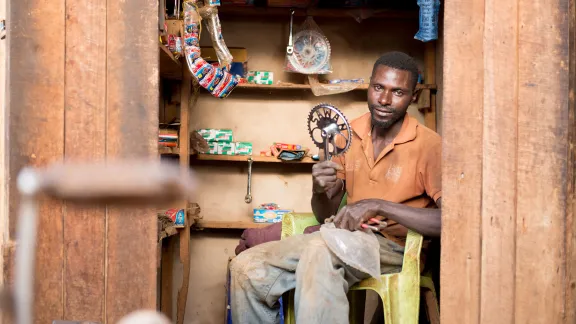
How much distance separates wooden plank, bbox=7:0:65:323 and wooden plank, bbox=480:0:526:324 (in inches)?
56.7

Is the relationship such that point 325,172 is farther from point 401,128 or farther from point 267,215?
point 267,215

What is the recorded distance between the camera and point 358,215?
114 inches

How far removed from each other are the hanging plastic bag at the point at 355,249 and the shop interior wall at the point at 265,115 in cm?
212

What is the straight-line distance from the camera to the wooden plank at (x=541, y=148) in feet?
7.41

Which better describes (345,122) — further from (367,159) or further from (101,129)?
(101,129)

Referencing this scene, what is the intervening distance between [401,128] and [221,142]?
1742mm

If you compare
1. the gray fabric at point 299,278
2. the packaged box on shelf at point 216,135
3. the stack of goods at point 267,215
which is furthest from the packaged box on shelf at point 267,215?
the gray fabric at point 299,278

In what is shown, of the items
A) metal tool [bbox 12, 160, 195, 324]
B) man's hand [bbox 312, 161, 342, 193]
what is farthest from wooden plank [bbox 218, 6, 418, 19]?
metal tool [bbox 12, 160, 195, 324]

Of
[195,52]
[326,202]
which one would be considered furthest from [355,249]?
[195,52]

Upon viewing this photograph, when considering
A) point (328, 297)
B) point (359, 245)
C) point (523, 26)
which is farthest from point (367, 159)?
point (523, 26)

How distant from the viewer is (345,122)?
2.96 meters

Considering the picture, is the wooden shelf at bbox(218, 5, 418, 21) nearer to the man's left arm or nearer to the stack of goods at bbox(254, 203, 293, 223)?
the stack of goods at bbox(254, 203, 293, 223)

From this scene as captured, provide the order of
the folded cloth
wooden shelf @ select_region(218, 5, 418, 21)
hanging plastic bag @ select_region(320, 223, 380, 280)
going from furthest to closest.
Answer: wooden shelf @ select_region(218, 5, 418, 21) < the folded cloth < hanging plastic bag @ select_region(320, 223, 380, 280)

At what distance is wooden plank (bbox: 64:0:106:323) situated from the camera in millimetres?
2252
